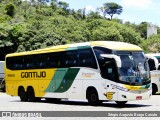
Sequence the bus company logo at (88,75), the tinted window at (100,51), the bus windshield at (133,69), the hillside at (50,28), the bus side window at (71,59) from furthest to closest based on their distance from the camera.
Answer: the hillside at (50,28), the bus side window at (71,59), the bus company logo at (88,75), the tinted window at (100,51), the bus windshield at (133,69)

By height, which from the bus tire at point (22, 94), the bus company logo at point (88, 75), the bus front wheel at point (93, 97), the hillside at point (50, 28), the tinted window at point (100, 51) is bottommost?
the bus tire at point (22, 94)

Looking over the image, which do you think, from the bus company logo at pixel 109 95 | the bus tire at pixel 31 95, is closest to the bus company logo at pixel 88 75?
the bus company logo at pixel 109 95

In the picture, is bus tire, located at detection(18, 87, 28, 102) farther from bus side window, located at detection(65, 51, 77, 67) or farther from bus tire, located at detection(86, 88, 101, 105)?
bus tire, located at detection(86, 88, 101, 105)

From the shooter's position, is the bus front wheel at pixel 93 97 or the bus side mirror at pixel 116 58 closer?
the bus side mirror at pixel 116 58

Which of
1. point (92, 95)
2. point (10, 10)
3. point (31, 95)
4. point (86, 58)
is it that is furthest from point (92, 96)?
point (10, 10)

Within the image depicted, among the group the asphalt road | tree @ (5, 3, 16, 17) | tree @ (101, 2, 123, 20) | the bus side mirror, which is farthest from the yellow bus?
tree @ (101, 2, 123, 20)

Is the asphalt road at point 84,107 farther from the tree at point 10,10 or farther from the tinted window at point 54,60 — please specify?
the tree at point 10,10

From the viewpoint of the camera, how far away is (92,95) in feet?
68.5

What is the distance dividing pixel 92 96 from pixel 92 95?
0.06 m

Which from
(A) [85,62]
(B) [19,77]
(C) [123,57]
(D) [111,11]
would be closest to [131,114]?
(C) [123,57]

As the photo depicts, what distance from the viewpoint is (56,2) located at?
450 feet

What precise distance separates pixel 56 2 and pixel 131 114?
406 feet

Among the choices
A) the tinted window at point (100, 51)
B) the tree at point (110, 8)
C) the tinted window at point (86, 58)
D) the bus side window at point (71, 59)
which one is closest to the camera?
the tinted window at point (100, 51)

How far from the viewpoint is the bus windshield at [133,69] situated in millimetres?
19219
